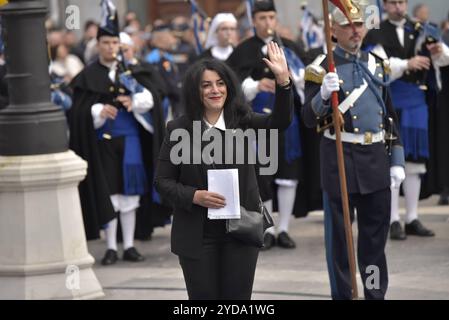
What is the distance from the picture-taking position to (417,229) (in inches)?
451

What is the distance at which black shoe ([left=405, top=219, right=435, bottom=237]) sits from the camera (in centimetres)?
1143

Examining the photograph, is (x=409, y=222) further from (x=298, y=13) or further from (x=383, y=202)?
(x=298, y=13)

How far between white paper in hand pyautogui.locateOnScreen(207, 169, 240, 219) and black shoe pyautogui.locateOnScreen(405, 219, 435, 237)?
4.93 metres

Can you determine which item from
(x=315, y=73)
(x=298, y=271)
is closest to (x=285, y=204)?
(x=298, y=271)

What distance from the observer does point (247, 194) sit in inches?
272

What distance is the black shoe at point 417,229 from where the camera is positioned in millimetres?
11430

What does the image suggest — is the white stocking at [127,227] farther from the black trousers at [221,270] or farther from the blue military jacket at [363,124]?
the black trousers at [221,270]

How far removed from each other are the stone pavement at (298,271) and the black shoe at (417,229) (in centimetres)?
10

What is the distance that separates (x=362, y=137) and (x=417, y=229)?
321 cm

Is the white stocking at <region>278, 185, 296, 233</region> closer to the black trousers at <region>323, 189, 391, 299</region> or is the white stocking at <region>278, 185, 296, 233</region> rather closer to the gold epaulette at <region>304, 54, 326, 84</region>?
the black trousers at <region>323, 189, 391, 299</region>

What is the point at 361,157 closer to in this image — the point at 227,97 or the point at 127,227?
the point at 227,97

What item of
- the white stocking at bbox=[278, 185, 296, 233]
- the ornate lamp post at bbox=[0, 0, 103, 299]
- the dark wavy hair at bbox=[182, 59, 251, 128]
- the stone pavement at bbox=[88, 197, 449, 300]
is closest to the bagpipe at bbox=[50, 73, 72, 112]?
the stone pavement at bbox=[88, 197, 449, 300]
